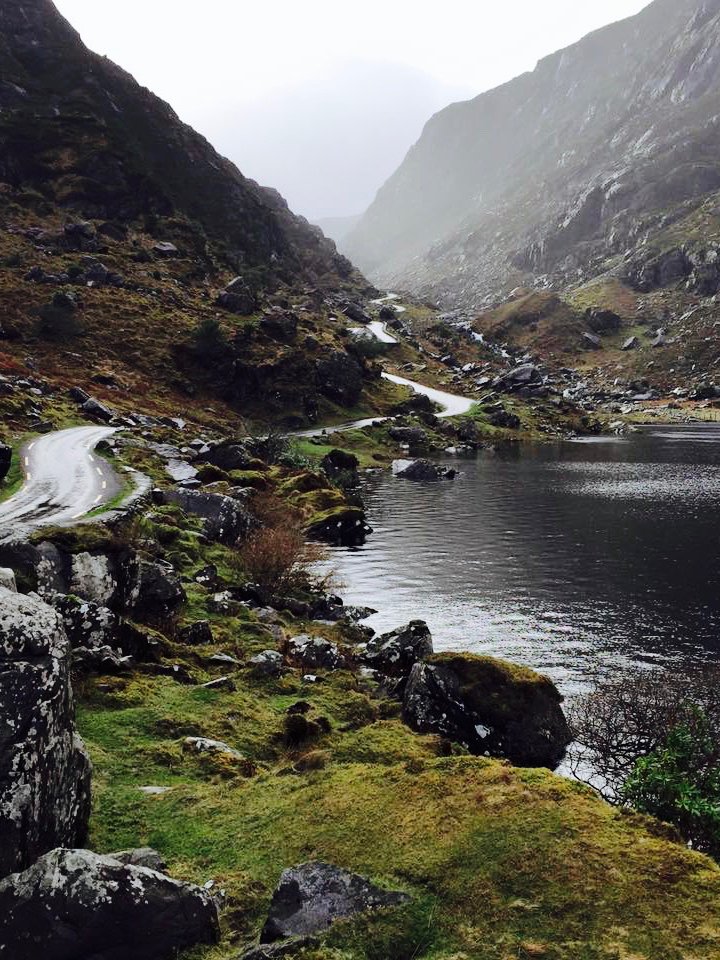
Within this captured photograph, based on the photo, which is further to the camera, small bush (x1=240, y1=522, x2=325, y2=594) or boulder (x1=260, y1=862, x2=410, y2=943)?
small bush (x1=240, y1=522, x2=325, y2=594)

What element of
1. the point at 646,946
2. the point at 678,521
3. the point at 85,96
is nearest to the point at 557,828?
the point at 646,946

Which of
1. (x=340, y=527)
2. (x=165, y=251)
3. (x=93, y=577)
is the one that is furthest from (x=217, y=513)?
(x=165, y=251)

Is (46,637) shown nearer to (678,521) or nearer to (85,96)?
(678,521)

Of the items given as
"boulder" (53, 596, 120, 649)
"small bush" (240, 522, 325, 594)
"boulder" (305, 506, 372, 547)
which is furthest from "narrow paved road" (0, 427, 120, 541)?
"boulder" (305, 506, 372, 547)

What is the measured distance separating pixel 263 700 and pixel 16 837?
39.4 ft

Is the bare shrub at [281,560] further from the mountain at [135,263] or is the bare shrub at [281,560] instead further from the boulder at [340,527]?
the mountain at [135,263]

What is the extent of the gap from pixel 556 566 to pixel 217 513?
2372cm

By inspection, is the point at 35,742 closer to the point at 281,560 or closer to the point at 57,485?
the point at 281,560

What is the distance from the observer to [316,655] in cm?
2614

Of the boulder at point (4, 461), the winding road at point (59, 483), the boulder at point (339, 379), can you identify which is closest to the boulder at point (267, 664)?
the winding road at point (59, 483)

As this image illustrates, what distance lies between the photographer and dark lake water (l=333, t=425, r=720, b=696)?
32.1m

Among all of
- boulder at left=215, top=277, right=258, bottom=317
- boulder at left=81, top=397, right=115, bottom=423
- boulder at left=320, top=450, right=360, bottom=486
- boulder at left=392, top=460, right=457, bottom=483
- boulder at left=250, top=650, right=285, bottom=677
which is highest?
boulder at left=215, top=277, right=258, bottom=317

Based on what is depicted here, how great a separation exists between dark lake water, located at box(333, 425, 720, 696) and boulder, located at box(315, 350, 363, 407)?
42876 millimetres

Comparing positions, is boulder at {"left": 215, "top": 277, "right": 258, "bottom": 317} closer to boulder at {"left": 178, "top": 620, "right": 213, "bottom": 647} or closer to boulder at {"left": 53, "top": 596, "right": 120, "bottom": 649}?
boulder at {"left": 178, "top": 620, "right": 213, "bottom": 647}
